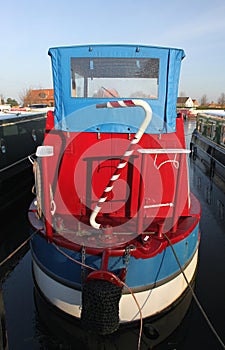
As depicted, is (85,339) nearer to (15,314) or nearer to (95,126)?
(15,314)

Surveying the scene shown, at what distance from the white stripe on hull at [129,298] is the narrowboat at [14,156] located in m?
6.06

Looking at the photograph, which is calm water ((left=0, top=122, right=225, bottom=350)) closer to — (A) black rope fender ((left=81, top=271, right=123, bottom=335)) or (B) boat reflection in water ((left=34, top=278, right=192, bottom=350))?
(B) boat reflection in water ((left=34, top=278, right=192, bottom=350))

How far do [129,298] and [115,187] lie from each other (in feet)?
6.19

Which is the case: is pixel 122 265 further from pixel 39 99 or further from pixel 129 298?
pixel 39 99

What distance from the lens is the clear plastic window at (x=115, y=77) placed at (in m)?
4.71

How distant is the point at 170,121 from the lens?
4.88 m

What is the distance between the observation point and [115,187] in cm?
501

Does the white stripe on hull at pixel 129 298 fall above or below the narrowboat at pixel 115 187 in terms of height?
below

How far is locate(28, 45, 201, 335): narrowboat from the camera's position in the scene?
408 centimetres

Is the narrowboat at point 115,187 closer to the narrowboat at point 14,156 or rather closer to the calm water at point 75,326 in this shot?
the calm water at point 75,326

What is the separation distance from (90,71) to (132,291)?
3765 mm

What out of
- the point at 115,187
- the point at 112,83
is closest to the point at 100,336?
the point at 115,187

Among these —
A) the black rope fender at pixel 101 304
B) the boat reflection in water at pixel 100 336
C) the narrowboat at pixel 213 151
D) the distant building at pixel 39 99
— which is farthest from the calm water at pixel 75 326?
the distant building at pixel 39 99

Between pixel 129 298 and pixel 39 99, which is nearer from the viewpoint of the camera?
pixel 129 298
